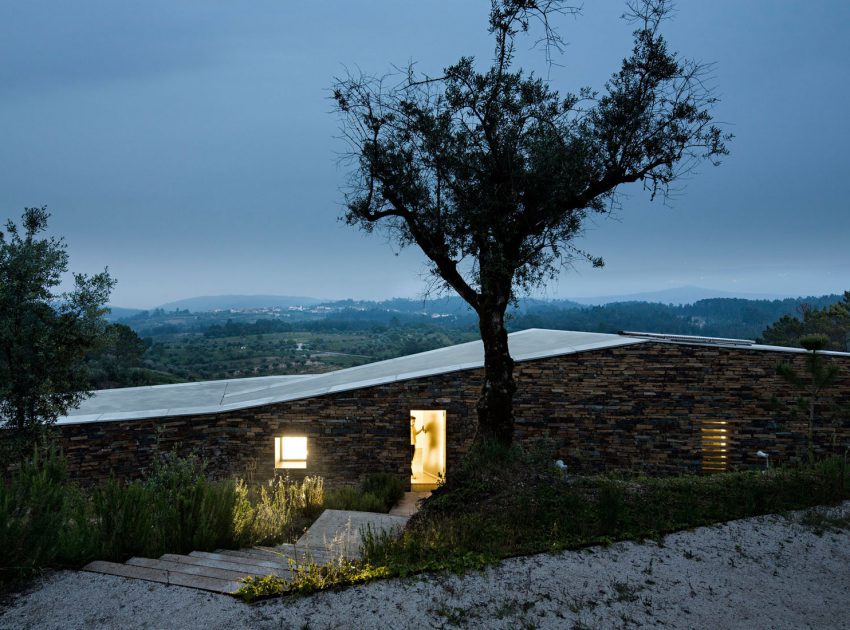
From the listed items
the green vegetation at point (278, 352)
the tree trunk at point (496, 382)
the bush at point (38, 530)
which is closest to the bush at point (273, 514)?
the bush at point (38, 530)

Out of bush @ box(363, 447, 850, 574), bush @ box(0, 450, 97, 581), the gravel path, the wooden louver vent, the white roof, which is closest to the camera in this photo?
the gravel path

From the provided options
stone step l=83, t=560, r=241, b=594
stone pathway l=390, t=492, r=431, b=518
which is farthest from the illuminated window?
stone step l=83, t=560, r=241, b=594

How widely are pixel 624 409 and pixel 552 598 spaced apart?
9.39m

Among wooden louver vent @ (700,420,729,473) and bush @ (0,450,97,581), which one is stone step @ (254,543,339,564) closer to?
bush @ (0,450,97,581)

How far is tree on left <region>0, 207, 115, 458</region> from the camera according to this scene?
8.72 meters

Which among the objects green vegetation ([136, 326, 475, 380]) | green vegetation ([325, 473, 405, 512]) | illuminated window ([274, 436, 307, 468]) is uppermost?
illuminated window ([274, 436, 307, 468])

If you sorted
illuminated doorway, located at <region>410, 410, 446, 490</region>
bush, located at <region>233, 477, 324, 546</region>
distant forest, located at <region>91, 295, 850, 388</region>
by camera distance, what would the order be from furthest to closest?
1. distant forest, located at <region>91, 295, 850, 388</region>
2. illuminated doorway, located at <region>410, 410, 446, 490</region>
3. bush, located at <region>233, 477, 324, 546</region>

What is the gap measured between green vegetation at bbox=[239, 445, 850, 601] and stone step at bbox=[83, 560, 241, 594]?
0.72ft

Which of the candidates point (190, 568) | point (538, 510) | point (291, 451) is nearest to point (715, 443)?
point (538, 510)

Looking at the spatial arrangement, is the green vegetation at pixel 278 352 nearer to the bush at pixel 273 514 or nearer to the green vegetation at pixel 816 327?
the green vegetation at pixel 816 327

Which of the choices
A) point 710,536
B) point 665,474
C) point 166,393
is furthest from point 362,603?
point 166,393

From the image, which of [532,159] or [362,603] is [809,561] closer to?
[362,603]

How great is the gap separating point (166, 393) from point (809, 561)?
15999 mm

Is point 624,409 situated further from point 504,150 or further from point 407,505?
point 504,150
